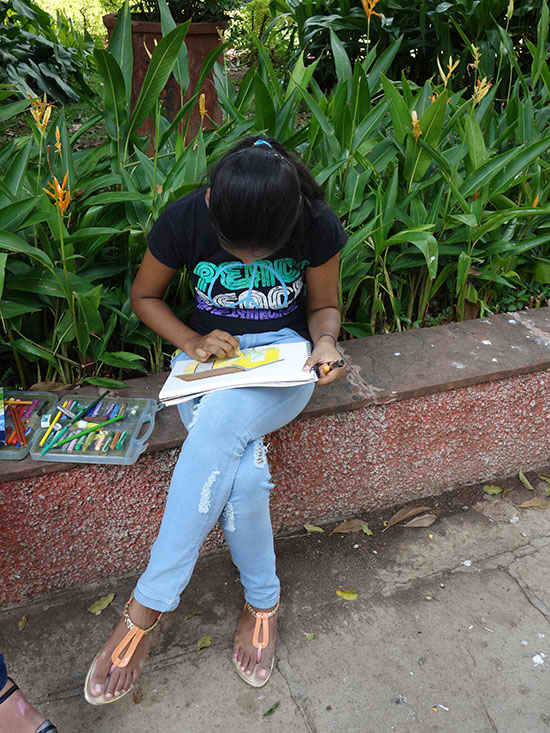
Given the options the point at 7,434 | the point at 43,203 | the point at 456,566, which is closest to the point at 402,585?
the point at 456,566

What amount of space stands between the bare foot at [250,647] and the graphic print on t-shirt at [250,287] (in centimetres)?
75

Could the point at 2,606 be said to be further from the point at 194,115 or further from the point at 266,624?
the point at 194,115

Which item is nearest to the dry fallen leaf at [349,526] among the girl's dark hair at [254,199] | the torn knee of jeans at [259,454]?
the torn knee of jeans at [259,454]

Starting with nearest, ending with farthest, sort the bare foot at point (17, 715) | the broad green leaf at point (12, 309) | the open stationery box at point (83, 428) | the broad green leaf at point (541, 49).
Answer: the bare foot at point (17, 715), the open stationery box at point (83, 428), the broad green leaf at point (12, 309), the broad green leaf at point (541, 49)

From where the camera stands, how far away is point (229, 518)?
147cm

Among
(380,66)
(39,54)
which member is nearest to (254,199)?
(380,66)

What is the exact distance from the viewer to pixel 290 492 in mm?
1896

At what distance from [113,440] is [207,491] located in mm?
326

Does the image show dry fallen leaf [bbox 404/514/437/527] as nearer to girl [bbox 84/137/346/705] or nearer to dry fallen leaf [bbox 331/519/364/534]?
dry fallen leaf [bbox 331/519/364/534]

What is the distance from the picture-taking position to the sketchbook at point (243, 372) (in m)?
1.48

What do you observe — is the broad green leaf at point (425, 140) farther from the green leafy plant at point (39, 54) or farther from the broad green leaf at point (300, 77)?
the green leafy plant at point (39, 54)

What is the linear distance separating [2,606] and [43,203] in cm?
106

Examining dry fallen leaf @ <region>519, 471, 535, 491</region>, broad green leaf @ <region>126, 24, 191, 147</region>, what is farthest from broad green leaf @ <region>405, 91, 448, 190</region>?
dry fallen leaf @ <region>519, 471, 535, 491</region>

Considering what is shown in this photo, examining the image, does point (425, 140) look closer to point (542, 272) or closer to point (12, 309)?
point (542, 272)
